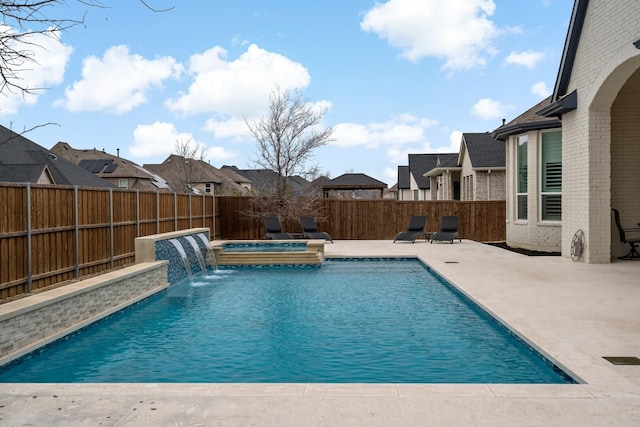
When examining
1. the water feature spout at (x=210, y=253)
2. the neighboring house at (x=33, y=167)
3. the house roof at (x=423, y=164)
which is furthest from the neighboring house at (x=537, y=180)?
the house roof at (x=423, y=164)

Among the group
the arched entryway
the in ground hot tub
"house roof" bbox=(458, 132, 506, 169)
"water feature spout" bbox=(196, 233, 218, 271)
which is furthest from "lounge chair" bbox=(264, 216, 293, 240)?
"house roof" bbox=(458, 132, 506, 169)

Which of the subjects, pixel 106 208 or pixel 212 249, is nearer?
pixel 106 208

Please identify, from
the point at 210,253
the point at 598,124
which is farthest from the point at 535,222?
the point at 210,253

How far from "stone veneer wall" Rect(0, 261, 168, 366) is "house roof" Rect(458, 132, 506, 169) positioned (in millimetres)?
20212

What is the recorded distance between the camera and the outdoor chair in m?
12.4

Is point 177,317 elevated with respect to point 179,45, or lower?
lower

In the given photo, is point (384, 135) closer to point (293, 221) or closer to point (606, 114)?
point (293, 221)

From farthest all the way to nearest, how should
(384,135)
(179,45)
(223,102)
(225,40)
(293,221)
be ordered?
(384,135)
(223,102)
(293,221)
(179,45)
(225,40)

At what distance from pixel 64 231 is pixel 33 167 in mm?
19434

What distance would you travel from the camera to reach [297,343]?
20.6ft

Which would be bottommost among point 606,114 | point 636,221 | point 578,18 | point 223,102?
point 636,221

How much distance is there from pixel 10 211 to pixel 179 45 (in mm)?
9933

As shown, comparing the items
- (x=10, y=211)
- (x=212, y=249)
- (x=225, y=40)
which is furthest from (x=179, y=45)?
(x=10, y=211)

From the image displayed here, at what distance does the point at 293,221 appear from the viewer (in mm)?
21234
